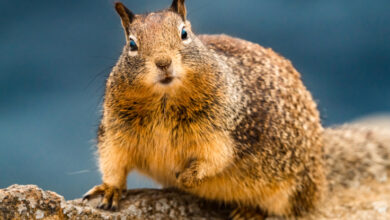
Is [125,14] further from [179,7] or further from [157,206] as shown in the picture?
[157,206]

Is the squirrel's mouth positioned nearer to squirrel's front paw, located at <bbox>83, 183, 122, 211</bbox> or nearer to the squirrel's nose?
the squirrel's nose

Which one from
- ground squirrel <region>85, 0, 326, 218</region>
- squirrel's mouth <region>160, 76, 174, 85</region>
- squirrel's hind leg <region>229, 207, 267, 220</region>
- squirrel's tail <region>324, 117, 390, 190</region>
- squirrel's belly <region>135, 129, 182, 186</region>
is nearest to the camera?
squirrel's mouth <region>160, 76, 174, 85</region>

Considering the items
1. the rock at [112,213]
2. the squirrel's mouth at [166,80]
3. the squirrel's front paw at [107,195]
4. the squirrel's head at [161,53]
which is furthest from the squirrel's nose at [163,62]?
the squirrel's front paw at [107,195]

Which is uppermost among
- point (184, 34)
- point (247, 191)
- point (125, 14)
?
point (125, 14)

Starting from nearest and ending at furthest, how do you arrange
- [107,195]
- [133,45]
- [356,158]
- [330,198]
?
[133,45] → [107,195] → [330,198] → [356,158]

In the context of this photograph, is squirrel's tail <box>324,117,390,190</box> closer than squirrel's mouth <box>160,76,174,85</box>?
No

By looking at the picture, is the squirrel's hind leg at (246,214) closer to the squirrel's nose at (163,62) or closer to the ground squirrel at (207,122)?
the ground squirrel at (207,122)

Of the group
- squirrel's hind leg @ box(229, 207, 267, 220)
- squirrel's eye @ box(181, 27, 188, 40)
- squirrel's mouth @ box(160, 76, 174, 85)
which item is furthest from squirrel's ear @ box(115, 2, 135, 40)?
squirrel's hind leg @ box(229, 207, 267, 220)

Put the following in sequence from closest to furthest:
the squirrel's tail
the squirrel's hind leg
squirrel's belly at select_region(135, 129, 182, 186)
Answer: squirrel's belly at select_region(135, 129, 182, 186) → the squirrel's hind leg → the squirrel's tail

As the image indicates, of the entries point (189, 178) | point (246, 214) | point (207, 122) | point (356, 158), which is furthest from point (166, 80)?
point (356, 158)
